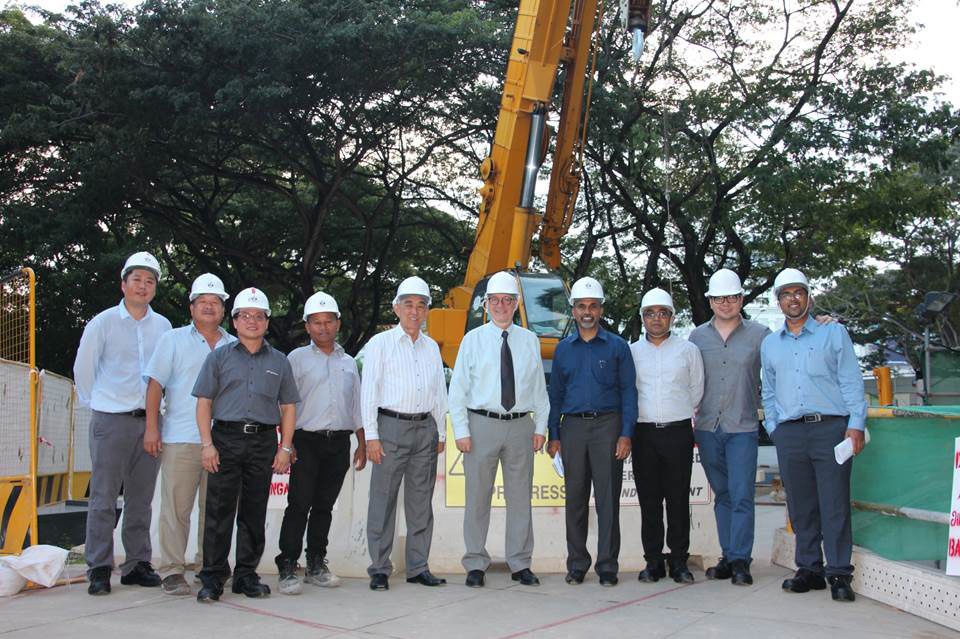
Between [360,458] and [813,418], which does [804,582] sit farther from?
[360,458]

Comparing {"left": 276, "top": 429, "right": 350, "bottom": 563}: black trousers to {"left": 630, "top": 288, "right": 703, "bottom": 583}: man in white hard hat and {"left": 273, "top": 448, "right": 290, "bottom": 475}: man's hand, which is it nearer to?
{"left": 273, "top": 448, "right": 290, "bottom": 475}: man's hand

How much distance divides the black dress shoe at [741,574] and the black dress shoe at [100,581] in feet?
14.6

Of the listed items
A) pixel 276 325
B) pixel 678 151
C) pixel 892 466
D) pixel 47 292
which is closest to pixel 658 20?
pixel 678 151

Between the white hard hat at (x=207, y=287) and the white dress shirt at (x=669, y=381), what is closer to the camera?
the white hard hat at (x=207, y=287)

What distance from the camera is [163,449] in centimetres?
646

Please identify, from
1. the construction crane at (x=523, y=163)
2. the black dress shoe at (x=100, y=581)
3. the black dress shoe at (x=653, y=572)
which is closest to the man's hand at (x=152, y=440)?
the black dress shoe at (x=100, y=581)

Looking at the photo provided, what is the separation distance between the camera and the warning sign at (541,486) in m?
7.51

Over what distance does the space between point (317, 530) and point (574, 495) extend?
1.92 metres

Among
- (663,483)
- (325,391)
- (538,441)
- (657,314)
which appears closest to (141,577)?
(325,391)

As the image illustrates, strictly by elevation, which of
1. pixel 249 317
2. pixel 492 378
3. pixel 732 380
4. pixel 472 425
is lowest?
pixel 472 425

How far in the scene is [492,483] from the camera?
6.78 metres

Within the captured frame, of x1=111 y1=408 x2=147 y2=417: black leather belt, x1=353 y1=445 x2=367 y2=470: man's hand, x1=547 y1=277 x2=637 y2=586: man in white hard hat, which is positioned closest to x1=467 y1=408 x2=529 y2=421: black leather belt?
x1=547 y1=277 x2=637 y2=586: man in white hard hat

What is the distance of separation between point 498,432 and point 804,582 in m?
2.36

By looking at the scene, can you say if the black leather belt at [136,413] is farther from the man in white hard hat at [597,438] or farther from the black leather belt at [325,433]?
the man in white hard hat at [597,438]
